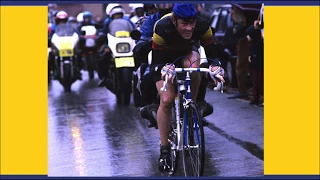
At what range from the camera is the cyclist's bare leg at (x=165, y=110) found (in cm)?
769

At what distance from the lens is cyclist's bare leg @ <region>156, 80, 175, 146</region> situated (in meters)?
7.69

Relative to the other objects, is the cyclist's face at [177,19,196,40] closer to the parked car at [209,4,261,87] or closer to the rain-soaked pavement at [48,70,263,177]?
the rain-soaked pavement at [48,70,263,177]

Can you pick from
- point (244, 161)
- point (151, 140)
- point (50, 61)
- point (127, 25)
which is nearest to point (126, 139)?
point (151, 140)

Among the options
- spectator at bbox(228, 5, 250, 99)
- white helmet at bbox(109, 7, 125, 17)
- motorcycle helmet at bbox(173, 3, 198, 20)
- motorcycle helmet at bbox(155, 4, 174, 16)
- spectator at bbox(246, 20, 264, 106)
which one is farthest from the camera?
white helmet at bbox(109, 7, 125, 17)

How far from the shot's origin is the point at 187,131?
7395 millimetres

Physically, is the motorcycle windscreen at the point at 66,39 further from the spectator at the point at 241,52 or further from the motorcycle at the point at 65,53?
the spectator at the point at 241,52

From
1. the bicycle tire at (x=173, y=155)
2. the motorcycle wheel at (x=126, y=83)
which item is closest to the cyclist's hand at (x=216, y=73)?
the bicycle tire at (x=173, y=155)

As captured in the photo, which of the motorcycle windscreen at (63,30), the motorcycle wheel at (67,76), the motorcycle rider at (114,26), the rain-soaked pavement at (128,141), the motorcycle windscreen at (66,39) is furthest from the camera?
the motorcycle windscreen at (63,30)

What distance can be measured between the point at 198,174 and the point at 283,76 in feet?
4.58

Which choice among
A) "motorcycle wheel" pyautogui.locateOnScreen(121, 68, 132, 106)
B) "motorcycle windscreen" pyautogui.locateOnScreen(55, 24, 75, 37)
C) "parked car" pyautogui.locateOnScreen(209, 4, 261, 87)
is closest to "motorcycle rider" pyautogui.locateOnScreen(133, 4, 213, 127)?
"motorcycle wheel" pyautogui.locateOnScreen(121, 68, 132, 106)

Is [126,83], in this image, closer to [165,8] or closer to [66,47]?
[66,47]

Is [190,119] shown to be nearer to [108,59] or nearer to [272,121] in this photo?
[272,121]

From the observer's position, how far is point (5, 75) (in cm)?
773

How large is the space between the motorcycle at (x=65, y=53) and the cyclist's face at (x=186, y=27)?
10419 mm
